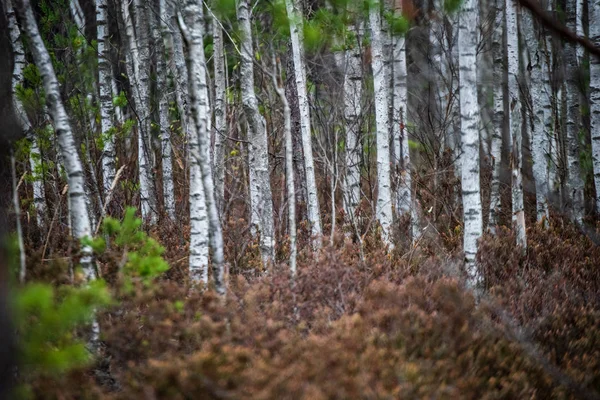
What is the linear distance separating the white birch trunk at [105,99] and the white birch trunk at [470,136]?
5.24 m

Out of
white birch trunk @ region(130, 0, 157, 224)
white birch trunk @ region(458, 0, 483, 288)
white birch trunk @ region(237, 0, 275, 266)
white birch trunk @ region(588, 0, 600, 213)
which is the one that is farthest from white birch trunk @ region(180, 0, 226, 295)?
white birch trunk @ region(588, 0, 600, 213)

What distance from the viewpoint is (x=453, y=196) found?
9188 mm

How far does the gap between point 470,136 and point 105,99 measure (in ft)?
19.7

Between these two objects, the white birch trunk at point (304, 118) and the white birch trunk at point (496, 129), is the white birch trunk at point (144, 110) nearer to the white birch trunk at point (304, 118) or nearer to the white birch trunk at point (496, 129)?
the white birch trunk at point (304, 118)

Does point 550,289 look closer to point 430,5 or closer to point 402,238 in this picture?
point 402,238

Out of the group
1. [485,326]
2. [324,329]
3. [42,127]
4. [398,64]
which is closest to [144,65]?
[42,127]

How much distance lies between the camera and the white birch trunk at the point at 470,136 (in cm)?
598

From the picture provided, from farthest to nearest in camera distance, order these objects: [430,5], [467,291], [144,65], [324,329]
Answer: [430,5], [144,65], [467,291], [324,329]

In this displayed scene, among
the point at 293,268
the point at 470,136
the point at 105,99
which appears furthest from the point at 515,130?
the point at 105,99

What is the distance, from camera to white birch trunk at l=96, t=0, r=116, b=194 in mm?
8266

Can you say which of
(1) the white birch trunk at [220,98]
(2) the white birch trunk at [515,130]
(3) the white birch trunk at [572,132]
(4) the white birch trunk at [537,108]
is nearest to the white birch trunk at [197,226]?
(1) the white birch trunk at [220,98]

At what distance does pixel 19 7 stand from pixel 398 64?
6490 millimetres

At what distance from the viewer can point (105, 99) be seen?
344 inches

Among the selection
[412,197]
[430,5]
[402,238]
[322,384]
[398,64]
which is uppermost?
[430,5]
